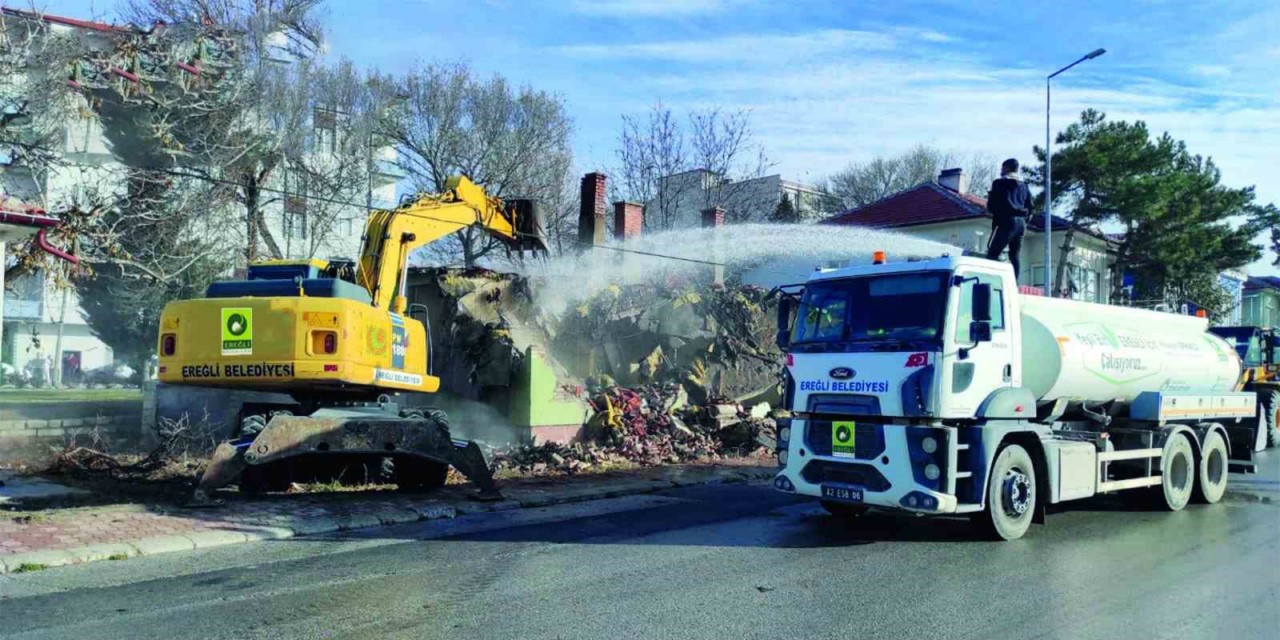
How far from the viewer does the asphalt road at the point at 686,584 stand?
6238 mm

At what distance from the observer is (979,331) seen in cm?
889

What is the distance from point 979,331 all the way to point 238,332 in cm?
786

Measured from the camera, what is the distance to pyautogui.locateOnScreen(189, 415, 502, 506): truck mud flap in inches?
410

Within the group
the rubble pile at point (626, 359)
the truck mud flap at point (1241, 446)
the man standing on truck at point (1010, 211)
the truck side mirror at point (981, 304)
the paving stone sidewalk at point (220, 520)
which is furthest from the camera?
the rubble pile at point (626, 359)

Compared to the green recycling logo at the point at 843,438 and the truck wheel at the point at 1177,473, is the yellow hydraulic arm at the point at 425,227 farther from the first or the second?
the truck wheel at the point at 1177,473

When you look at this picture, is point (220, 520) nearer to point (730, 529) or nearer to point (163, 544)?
point (163, 544)

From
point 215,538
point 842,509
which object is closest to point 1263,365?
point 842,509

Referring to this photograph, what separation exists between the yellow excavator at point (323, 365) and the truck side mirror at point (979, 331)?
600 centimetres

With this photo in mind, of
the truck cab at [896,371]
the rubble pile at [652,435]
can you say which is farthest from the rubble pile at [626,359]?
the truck cab at [896,371]

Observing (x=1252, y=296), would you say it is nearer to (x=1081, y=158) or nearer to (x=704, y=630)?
(x=1081, y=158)

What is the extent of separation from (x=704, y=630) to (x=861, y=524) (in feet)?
15.6

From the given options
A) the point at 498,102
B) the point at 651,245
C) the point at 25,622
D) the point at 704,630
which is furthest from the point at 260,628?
the point at 498,102

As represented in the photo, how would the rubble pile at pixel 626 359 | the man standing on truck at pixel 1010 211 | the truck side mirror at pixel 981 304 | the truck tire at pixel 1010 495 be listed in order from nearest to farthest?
the truck side mirror at pixel 981 304, the truck tire at pixel 1010 495, the man standing on truck at pixel 1010 211, the rubble pile at pixel 626 359

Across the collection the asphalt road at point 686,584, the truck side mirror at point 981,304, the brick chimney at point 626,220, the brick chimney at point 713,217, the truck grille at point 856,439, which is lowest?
the asphalt road at point 686,584
